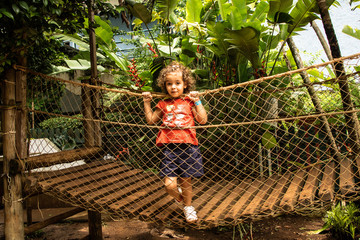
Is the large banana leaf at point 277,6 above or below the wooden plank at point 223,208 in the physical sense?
above

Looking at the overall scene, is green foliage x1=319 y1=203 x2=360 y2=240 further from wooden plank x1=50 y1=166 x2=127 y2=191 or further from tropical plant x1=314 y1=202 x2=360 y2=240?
wooden plank x1=50 y1=166 x2=127 y2=191

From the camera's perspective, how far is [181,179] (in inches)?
67.6

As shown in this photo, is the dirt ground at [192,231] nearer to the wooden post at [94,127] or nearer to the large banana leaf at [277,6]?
the wooden post at [94,127]

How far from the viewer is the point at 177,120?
5.74 ft

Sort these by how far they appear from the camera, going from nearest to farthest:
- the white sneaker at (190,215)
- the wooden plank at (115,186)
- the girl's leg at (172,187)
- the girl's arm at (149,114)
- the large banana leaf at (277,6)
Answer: the white sneaker at (190,215)
the wooden plank at (115,186)
the girl's leg at (172,187)
the girl's arm at (149,114)
the large banana leaf at (277,6)

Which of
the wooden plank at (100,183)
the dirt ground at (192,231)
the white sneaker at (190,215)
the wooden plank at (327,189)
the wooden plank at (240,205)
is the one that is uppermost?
the wooden plank at (100,183)

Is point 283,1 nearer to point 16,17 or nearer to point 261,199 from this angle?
point 261,199

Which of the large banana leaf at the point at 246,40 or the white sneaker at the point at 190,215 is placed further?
the large banana leaf at the point at 246,40

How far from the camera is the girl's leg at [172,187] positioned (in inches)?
63.5

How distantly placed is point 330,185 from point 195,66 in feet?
6.29

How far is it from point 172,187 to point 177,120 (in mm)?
401

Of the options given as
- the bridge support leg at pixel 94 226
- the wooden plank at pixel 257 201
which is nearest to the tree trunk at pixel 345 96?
the wooden plank at pixel 257 201

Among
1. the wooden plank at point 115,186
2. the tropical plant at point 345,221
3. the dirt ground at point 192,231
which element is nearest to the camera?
the wooden plank at point 115,186

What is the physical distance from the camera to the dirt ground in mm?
2320
